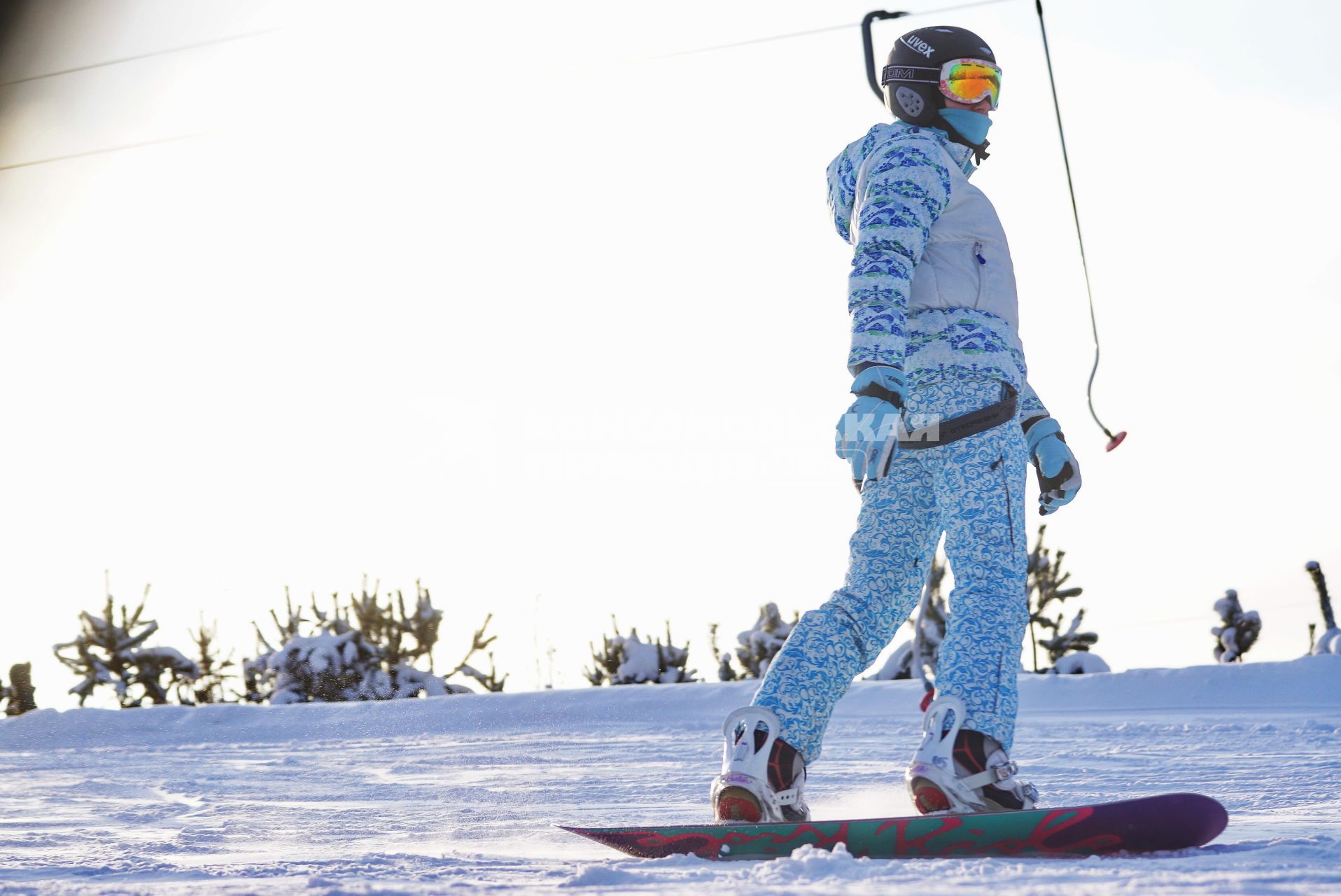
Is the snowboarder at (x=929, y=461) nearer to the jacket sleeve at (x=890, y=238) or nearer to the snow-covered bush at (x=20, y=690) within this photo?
the jacket sleeve at (x=890, y=238)

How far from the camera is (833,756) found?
5.20 m

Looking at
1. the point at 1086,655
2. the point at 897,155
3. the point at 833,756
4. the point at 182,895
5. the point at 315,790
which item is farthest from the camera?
the point at 1086,655

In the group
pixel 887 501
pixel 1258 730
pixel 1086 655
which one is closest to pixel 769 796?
pixel 887 501

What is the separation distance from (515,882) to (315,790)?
2.56 m

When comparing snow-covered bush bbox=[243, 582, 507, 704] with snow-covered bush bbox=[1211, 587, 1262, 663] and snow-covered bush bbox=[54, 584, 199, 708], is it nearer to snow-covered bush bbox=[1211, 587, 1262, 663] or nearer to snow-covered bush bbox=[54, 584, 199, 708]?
snow-covered bush bbox=[54, 584, 199, 708]

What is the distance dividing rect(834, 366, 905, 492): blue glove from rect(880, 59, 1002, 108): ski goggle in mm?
745

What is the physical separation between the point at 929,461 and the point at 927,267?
0.40 meters

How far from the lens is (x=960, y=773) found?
8.07 ft

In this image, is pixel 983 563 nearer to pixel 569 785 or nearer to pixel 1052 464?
pixel 1052 464

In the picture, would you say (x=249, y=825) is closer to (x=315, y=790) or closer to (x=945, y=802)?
(x=315, y=790)

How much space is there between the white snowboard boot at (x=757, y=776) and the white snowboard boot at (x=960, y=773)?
0.70ft

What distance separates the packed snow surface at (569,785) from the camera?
6.19 feet

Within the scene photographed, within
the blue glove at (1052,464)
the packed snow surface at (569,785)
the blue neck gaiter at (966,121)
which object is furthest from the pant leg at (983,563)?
the blue neck gaiter at (966,121)

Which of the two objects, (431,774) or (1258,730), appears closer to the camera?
(431,774)
